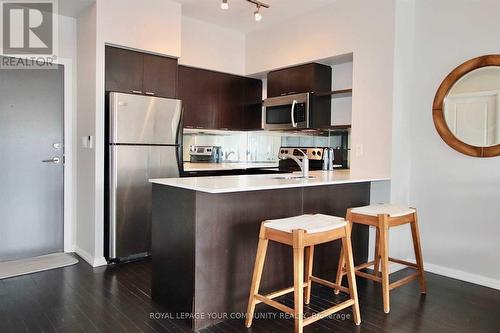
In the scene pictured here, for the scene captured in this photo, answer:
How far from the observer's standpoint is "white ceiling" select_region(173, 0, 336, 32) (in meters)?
3.84

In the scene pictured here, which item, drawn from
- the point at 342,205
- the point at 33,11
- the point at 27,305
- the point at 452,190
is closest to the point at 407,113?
the point at 452,190

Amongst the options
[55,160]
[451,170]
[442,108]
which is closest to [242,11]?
[442,108]

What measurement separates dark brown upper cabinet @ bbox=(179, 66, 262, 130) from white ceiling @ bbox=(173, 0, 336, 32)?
2.01 ft

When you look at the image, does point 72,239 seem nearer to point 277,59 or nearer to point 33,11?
point 33,11

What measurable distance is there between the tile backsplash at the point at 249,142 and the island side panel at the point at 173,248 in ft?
6.87

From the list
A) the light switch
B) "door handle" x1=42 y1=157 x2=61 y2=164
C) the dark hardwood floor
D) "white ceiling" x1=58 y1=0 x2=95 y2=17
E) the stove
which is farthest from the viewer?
the stove

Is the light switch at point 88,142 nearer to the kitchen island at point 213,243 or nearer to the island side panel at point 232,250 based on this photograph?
the kitchen island at point 213,243

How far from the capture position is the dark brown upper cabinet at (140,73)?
361 centimetres

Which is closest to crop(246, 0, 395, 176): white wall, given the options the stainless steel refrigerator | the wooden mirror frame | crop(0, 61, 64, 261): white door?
the wooden mirror frame

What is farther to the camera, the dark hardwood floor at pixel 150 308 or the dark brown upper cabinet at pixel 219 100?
the dark brown upper cabinet at pixel 219 100

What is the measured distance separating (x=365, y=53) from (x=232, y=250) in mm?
2256

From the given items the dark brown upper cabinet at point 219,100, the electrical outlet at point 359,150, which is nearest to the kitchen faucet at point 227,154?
the dark brown upper cabinet at point 219,100

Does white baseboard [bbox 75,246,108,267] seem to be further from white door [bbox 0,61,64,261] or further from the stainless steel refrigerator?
white door [bbox 0,61,64,261]

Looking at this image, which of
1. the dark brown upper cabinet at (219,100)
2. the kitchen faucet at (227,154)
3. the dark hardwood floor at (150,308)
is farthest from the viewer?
the kitchen faucet at (227,154)
